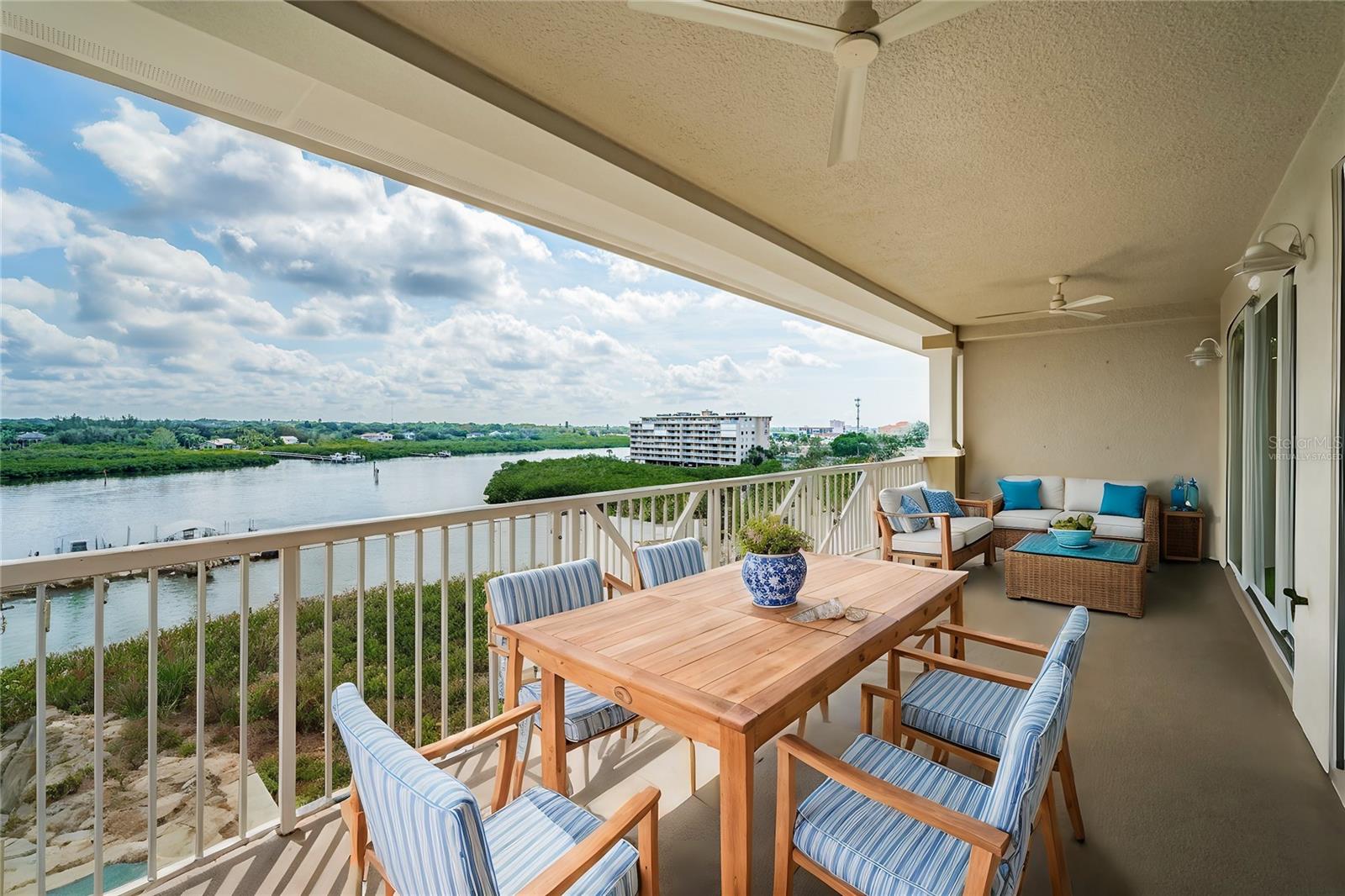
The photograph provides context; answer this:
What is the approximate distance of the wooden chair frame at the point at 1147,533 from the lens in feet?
19.1

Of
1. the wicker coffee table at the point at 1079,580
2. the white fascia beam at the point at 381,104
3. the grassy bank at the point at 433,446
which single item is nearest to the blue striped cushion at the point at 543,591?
the white fascia beam at the point at 381,104

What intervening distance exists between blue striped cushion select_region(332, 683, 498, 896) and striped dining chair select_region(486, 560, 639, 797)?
84cm

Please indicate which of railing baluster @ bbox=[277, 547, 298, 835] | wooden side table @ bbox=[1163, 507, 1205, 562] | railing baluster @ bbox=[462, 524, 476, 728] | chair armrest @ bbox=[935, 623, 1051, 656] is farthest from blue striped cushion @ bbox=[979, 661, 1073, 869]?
wooden side table @ bbox=[1163, 507, 1205, 562]

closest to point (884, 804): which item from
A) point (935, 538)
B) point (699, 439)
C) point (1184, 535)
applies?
point (935, 538)

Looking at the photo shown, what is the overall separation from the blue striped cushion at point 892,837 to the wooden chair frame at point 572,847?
0.42 metres

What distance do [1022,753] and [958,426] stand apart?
7.27 meters

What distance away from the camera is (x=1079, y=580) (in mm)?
4711

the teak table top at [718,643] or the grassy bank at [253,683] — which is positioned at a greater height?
the teak table top at [718,643]

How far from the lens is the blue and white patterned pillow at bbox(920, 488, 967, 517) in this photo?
5.93m

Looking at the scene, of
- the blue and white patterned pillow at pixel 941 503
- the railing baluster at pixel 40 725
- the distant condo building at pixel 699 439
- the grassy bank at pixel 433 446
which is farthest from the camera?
the distant condo building at pixel 699 439

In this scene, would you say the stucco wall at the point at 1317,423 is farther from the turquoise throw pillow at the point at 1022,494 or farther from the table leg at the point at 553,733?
the turquoise throw pillow at the point at 1022,494

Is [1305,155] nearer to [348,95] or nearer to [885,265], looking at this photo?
[885,265]

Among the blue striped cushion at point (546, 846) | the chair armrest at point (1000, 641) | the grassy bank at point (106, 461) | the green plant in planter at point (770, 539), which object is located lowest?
the blue striped cushion at point (546, 846)

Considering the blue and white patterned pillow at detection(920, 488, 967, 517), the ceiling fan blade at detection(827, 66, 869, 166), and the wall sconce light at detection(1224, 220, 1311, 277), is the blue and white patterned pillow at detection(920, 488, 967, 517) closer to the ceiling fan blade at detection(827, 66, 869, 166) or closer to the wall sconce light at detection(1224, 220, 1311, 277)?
the wall sconce light at detection(1224, 220, 1311, 277)
